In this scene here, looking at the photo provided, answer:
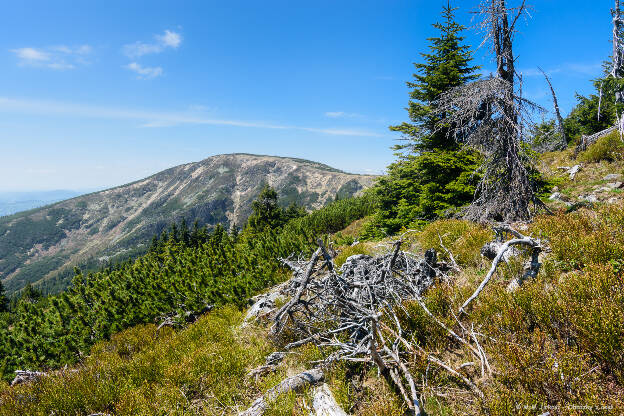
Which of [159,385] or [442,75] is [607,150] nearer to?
[442,75]

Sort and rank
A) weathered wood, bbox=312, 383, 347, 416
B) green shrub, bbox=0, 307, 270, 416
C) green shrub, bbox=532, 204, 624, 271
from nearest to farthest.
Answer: weathered wood, bbox=312, 383, 347, 416
green shrub, bbox=532, 204, 624, 271
green shrub, bbox=0, 307, 270, 416

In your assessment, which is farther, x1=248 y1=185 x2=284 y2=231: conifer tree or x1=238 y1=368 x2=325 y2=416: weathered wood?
x1=248 y1=185 x2=284 y2=231: conifer tree

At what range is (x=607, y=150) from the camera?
13523 mm

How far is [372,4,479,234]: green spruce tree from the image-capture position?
11500 millimetres

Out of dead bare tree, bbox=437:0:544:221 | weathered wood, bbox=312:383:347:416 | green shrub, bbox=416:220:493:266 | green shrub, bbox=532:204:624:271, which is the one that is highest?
dead bare tree, bbox=437:0:544:221

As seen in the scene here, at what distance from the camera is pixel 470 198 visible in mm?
11352

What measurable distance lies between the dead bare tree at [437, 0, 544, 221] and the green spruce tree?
2271 millimetres

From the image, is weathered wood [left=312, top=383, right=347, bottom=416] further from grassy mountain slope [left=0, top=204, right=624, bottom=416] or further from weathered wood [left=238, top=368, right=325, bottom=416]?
weathered wood [left=238, top=368, right=325, bottom=416]

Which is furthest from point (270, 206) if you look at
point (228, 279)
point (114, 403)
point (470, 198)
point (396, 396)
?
point (396, 396)

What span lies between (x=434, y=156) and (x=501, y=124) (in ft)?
14.3

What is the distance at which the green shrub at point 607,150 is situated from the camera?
13.0m

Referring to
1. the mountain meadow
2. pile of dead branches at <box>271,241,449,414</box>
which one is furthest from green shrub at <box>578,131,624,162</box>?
pile of dead branches at <box>271,241,449,414</box>

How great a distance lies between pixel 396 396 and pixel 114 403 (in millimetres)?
5026

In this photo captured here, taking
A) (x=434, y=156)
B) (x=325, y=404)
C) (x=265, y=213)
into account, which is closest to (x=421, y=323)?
(x=325, y=404)
